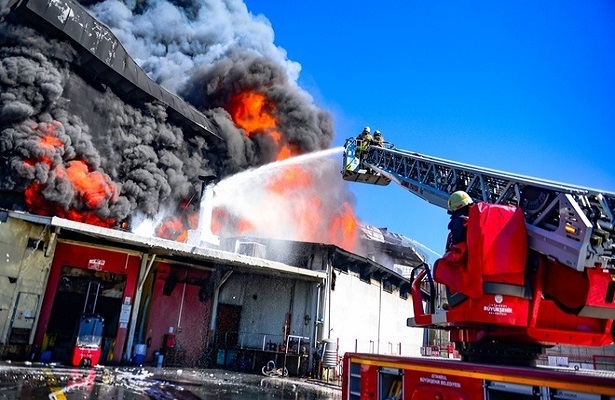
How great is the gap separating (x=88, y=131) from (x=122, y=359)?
627 inches

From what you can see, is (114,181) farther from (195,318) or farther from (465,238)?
(465,238)

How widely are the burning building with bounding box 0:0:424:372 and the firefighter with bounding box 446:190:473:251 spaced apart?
39.7 feet

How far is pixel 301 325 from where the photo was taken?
1827 centimetres

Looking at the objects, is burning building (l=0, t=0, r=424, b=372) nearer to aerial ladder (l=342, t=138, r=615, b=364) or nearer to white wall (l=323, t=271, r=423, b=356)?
white wall (l=323, t=271, r=423, b=356)

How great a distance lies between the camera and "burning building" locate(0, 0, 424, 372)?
15.0 m

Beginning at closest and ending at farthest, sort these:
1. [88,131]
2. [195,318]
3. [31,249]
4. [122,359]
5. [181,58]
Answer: [31,249], [122,359], [195,318], [88,131], [181,58]

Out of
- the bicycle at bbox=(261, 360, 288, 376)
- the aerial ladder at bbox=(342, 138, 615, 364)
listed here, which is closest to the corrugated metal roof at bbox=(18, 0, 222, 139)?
the bicycle at bbox=(261, 360, 288, 376)

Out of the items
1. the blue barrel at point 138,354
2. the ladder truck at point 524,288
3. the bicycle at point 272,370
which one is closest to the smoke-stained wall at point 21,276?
the blue barrel at point 138,354

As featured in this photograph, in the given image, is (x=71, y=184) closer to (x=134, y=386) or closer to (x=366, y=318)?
(x=134, y=386)

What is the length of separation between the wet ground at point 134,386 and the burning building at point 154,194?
10.2 ft

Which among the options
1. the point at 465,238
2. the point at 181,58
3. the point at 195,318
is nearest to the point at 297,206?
the point at 181,58

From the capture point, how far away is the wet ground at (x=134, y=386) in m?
8.42

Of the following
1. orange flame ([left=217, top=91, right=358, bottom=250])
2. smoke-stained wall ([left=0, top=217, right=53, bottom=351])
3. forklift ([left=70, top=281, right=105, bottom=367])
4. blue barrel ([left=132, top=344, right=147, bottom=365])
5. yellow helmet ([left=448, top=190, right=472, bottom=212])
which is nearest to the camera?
yellow helmet ([left=448, top=190, right=472, bottom=212])

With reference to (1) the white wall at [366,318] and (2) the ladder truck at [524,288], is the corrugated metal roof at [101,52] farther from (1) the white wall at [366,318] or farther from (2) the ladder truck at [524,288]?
(2) the ladder truck at [524,288]
